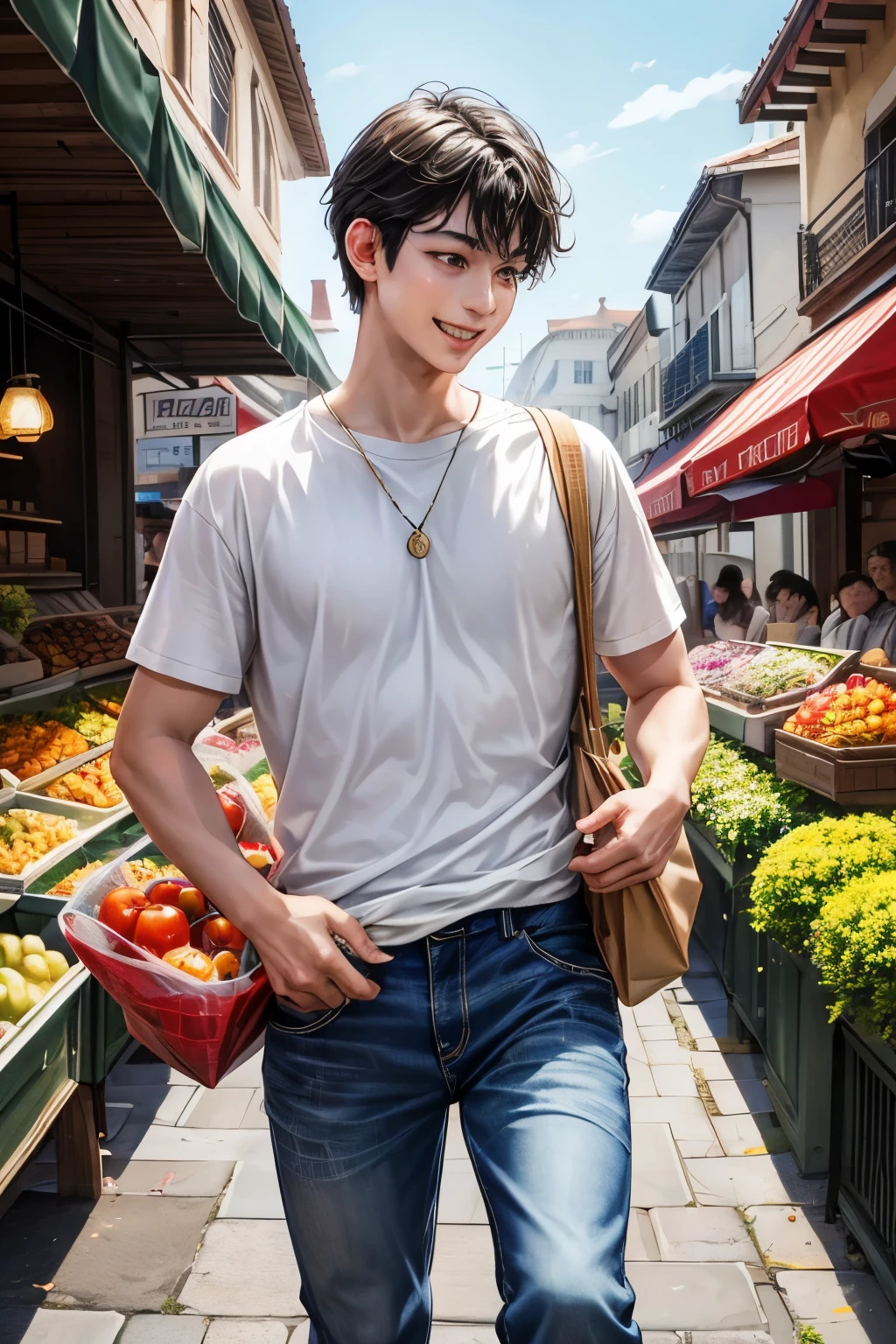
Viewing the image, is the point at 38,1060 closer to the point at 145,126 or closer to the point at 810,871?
the point at 810,871

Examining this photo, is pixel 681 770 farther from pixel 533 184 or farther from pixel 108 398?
pixel 108 398

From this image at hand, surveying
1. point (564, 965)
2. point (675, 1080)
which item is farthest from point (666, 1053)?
point (564, 965)

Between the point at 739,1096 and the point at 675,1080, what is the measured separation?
11.5 inches

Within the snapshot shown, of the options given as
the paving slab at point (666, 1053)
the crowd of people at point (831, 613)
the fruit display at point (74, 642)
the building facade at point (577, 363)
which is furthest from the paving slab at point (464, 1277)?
the building facade at point (577, 363)

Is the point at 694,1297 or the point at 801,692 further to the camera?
the point at 801,692

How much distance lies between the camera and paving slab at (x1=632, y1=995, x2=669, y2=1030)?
5.61 metres

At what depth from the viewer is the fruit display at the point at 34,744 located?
5672 mm

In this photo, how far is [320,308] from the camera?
62312 mm

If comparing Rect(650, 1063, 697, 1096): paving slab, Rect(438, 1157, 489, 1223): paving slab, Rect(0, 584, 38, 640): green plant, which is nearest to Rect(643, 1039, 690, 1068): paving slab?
Rect(650, 1063, 697, 1096): paving slab

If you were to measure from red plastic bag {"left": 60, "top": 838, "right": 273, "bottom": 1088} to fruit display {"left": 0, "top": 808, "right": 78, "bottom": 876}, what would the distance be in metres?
2.59

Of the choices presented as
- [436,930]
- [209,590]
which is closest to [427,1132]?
[436,930]

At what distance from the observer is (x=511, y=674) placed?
174 centimetres

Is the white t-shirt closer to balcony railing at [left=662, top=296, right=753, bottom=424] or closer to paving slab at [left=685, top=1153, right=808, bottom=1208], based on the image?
paving slab at [left=685, top=1153, right=808, bottom=1208]

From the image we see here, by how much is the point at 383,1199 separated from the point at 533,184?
1.49 metres
